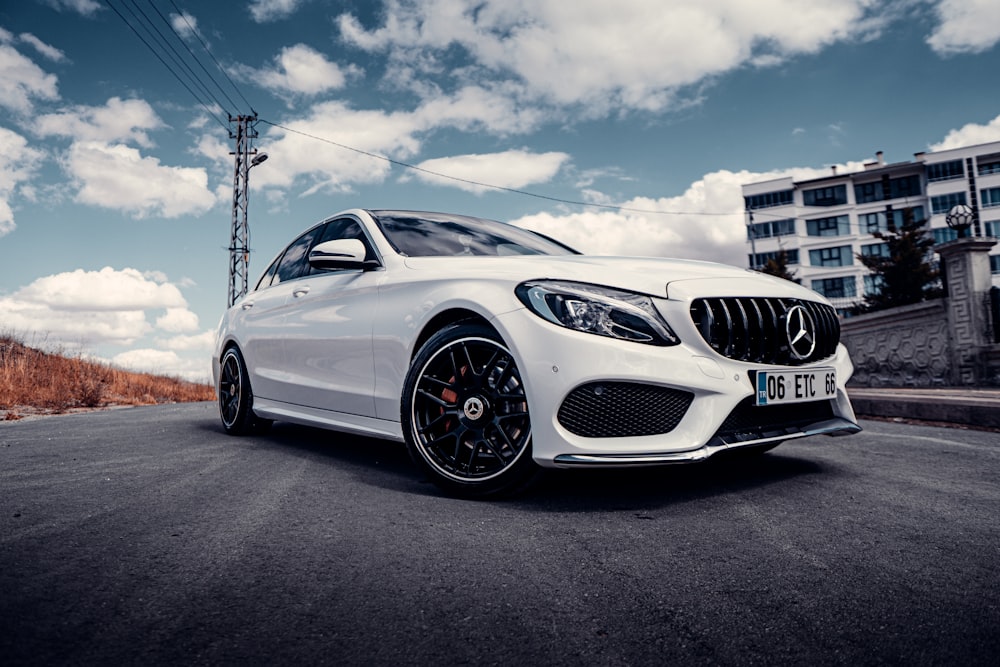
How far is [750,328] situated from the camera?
10.0 ft

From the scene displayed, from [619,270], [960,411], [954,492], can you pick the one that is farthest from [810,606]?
[960,411]

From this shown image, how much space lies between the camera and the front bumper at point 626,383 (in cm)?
273

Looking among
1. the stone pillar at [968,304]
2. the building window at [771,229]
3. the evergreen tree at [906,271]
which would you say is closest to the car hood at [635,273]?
the stone pillar at [968,304]

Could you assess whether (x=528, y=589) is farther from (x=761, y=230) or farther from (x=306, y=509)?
(x=761, y=230)

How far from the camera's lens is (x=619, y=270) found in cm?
307

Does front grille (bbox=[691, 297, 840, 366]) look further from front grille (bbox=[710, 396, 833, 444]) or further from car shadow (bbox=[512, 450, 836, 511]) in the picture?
car shadow (bbox=[512, 450, 836, 511])

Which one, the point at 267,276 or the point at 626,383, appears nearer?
the point at 626,383

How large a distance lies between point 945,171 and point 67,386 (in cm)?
6211

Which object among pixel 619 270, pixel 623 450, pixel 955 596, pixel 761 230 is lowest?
pixel 955 596

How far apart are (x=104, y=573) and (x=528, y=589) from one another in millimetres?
1212

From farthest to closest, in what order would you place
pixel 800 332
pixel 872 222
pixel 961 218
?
pixel 872 222 → pixel 961 218 → pixel 800 332

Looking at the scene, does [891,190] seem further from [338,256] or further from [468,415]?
[468,415]

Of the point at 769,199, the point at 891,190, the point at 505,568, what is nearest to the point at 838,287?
the point at 891,190

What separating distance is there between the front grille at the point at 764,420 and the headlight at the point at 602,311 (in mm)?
407
